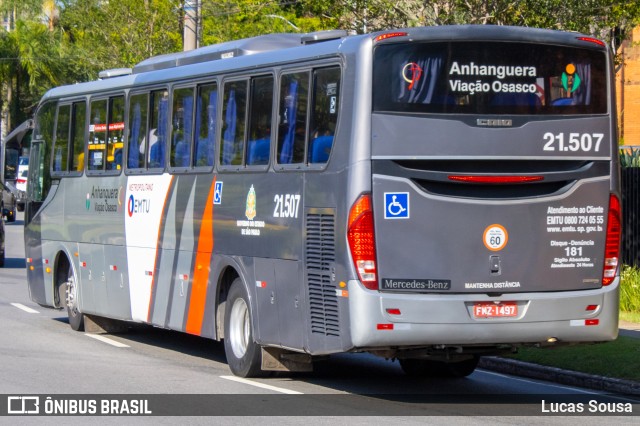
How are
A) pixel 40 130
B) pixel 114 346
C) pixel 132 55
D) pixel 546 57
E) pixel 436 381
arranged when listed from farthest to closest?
pixel 132 55, pixel 40 130, pixel 114 346, pixel 436 381, pixel 546 57

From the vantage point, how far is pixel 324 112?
1169 centimetres

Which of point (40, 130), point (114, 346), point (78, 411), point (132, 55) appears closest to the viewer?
point (78, 411)

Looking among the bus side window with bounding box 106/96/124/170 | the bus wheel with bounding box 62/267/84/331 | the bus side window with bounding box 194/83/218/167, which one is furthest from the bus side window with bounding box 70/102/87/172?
the bus side window with bounding box 194/83/218/167

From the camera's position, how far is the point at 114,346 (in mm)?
16047

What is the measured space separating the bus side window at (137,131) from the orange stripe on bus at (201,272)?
2060 millimetres

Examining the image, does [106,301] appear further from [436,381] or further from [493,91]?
[493,91]

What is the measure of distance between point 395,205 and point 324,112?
1242mm

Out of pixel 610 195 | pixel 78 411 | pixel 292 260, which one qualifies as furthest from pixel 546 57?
pixel 78 411

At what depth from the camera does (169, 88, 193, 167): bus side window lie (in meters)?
14.6

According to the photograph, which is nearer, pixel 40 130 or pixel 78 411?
pixel 78 411

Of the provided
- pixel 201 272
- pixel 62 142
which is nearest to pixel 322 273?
pixel 201 272

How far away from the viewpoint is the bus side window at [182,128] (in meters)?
14.6

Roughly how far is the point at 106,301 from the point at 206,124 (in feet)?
12.1

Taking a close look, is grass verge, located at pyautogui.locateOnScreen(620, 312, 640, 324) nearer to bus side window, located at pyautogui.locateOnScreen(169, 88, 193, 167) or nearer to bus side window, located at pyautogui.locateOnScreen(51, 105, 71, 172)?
bus side window, located at pyautogui.locateOnScreen(169, 88, 193, 167)
